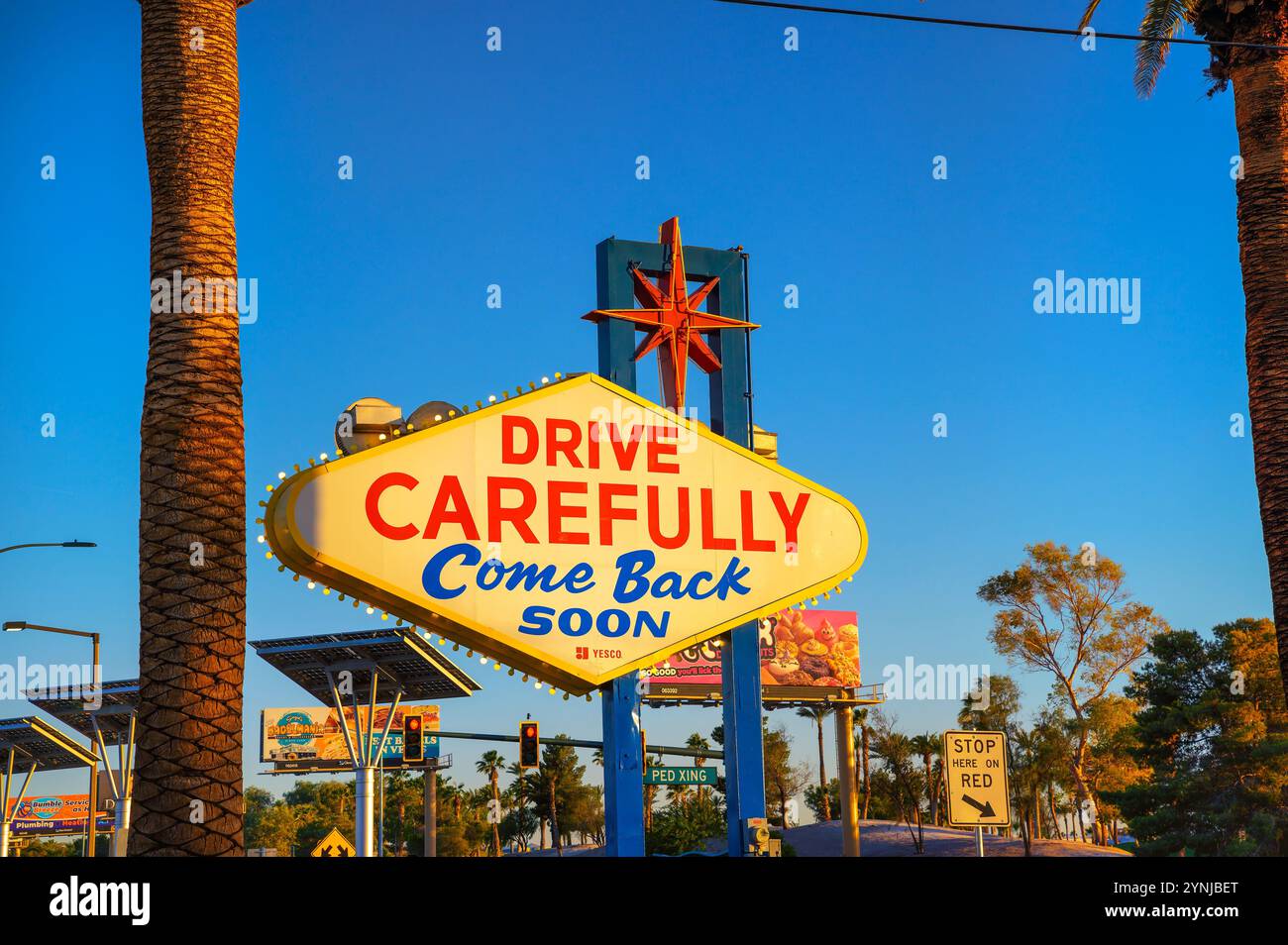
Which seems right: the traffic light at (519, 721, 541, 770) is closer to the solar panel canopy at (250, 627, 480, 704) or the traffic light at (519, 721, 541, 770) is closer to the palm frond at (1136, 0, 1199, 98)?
the solar panel canopy at (250, 627, 480, 704)

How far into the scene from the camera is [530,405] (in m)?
16.7

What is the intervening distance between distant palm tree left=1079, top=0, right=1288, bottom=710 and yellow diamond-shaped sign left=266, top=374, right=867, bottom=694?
6079mm

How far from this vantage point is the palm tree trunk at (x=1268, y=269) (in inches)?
754

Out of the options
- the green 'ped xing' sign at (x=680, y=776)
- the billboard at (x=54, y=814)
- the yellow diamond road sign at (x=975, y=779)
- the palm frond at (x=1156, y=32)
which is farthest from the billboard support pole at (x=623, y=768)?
the billboard at (x=54, y=814)

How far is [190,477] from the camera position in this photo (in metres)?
12.0

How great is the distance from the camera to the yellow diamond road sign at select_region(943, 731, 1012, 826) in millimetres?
14383

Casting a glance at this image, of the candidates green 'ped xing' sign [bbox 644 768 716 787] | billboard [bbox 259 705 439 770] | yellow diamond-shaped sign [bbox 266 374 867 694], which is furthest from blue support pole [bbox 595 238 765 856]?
billboard [bbox 259 705 439 770]

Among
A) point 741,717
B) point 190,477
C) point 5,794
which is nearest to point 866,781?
point 5,794

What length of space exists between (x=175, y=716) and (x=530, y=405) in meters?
6.41

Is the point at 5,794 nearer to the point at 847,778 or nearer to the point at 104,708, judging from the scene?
the point at 104,708

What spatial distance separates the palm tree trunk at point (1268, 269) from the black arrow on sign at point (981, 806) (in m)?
6.63
